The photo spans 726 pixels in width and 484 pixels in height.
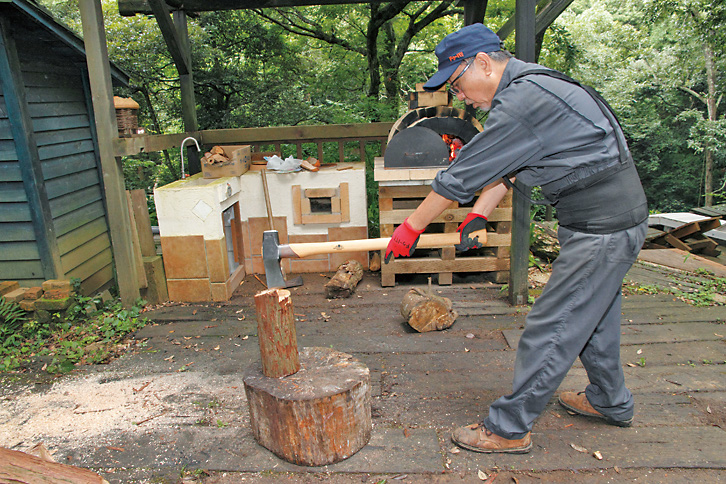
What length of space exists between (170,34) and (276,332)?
3.81 meters

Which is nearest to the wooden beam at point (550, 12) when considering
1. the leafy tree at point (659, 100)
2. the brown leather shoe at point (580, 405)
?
the brown leather shoe at point (580, 405)

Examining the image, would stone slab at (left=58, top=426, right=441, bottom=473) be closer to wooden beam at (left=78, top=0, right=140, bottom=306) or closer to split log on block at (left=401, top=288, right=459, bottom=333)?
split log on block at (left=401, top=288, right=459, bottom=333)

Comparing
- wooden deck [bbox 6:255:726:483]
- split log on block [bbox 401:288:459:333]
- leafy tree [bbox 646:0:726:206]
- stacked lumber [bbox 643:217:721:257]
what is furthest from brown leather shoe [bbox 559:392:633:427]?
leafy tree [bbox 646:0:726:206]

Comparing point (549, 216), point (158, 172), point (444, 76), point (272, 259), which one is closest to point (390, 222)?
point (272, 259)

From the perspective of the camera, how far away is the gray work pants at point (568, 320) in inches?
87.2

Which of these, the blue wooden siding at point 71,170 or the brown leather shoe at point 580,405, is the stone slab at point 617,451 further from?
the blue wooden siding at point 71,170

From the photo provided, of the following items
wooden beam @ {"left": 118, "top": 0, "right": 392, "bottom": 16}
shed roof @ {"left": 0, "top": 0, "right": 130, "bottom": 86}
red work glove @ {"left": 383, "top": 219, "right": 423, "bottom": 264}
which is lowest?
red work glove @ {"left": 383, "top": 219, "right": 423, "bottom": 264}

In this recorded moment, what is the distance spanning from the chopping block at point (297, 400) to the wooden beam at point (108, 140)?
2.35m

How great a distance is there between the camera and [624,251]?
2.21 metres

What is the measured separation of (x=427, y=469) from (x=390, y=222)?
2.63 m

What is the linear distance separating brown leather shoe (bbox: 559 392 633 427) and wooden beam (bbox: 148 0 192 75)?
4.60 metres

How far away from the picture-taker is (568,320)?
225cm

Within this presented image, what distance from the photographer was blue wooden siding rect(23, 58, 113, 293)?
4805 mm

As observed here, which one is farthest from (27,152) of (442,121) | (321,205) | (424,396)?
(424,396)
